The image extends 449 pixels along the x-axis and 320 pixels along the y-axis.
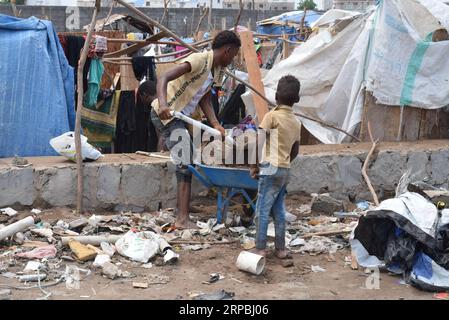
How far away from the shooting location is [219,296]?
4094 mm

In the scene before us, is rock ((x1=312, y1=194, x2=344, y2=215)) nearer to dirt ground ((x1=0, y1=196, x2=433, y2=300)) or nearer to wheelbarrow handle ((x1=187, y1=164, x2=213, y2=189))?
dirt ground ((x1=0, y1=196, x2=433, y2=300))

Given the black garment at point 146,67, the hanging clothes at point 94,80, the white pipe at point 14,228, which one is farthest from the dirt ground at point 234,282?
the black garment at point 146,67

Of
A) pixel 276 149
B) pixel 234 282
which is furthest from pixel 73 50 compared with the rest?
pixel 234 282

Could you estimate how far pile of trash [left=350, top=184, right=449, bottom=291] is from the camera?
441 cm

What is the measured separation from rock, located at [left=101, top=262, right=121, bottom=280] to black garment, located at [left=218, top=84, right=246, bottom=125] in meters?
4.32

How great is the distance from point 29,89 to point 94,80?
3.67ft

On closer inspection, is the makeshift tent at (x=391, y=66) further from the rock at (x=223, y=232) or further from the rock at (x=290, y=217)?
the rock at (x=223, y=232)

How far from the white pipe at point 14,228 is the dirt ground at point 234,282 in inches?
5.3

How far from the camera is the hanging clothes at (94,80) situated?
309 inches

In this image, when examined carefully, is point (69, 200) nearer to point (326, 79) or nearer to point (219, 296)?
point (219, 296)

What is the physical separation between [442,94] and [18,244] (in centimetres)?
542

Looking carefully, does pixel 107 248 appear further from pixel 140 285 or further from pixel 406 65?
pixel 406 65

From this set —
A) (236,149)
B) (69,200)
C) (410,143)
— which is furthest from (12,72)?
(410,143)

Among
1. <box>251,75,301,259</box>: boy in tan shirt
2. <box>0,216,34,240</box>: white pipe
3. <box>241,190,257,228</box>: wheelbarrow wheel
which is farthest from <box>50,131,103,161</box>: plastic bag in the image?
<box>251,75,301,259</box>: boy in tan shirt
